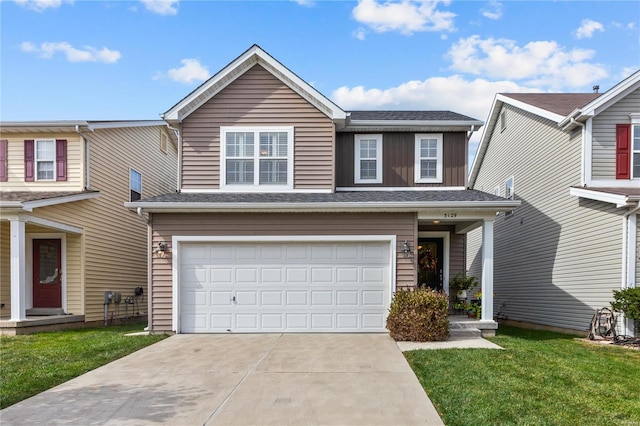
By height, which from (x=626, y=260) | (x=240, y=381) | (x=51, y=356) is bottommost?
(x=51, y=356)

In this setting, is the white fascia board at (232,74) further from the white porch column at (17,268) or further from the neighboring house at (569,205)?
the neighboring house at (569,205)

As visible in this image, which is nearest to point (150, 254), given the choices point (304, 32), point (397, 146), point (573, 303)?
point (397, 146)

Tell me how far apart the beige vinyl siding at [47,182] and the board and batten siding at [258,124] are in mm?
4259

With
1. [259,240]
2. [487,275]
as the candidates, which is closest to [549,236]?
[487,275]

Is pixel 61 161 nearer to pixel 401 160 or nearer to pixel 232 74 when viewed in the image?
pixel 232 74

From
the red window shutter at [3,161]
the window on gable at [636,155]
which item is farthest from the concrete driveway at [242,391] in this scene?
the red window shutter at [3,161]

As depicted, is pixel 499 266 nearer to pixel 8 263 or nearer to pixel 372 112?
pixel 372 112

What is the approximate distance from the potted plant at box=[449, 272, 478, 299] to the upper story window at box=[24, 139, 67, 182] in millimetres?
11858

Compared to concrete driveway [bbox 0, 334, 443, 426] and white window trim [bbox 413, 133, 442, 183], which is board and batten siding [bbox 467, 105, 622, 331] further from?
concrete driveway [bbox 0, 334, 443, 426]

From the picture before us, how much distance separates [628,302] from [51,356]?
1182cm

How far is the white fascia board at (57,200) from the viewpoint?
1089 centimetres

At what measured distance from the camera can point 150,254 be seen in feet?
34.5

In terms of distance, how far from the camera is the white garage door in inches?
410

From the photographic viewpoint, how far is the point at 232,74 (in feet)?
37.6
